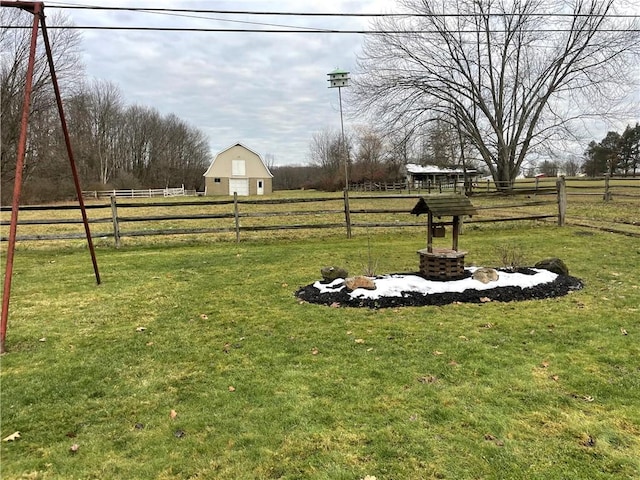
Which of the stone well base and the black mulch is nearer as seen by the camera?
the black mulch

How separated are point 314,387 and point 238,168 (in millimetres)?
46617

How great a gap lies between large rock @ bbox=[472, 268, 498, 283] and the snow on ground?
0.18ft

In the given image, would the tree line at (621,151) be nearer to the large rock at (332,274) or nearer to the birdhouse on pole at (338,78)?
the birdhouse on pole at (338,78)

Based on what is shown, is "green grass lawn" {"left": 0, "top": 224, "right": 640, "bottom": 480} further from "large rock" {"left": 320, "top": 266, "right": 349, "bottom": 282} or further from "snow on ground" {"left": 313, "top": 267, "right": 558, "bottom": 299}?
"large rock" {"left": 320, "top": 266, "right": 349, "bottom": 282}

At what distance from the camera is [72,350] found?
439cm

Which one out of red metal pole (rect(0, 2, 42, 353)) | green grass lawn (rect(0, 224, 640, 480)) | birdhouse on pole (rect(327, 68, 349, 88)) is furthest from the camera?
birdhouse on pole (rect(327, 68, 349, 88))

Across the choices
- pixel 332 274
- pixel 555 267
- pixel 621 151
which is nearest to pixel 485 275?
pixel 555 267

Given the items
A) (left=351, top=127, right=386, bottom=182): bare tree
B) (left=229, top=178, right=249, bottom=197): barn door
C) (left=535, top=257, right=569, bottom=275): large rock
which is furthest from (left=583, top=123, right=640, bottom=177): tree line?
(left=535, top=257, right=569, bottom=275): large rock

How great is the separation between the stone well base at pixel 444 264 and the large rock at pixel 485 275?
229mm

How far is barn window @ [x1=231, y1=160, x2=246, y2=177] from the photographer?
48.1m

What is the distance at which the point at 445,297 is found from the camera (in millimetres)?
5770

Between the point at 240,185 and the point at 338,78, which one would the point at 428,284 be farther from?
the point at 240,185

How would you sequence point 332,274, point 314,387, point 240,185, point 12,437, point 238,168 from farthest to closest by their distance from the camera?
point 240,185 < point 238,168 < point 332,274 < point 314,387 < point 12,437

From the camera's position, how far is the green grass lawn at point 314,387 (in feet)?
8.38
